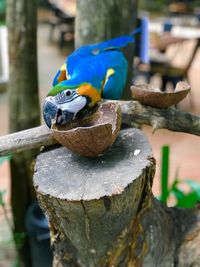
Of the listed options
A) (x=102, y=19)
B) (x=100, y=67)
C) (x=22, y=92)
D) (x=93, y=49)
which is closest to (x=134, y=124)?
(x=100, y=67)

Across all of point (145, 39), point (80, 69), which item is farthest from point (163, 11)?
point (80, 69)

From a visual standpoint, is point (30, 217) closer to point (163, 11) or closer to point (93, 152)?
point (93, 152)

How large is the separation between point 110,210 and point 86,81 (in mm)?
324

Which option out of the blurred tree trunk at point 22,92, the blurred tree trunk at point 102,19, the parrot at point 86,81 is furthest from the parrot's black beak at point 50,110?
the blurred tree trunk at point 22,92

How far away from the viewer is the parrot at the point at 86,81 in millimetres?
851

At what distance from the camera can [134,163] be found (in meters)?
0.78

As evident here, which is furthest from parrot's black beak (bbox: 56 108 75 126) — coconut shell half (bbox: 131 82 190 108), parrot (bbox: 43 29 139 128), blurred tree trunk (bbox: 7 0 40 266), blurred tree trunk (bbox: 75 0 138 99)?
blurred tree trunk (bbox: 7 0 40 266)

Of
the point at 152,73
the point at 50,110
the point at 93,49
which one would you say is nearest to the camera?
the point at 50,110

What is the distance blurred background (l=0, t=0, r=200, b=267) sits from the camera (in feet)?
6.33

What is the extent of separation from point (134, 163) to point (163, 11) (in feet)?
26.4

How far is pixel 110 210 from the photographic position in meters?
0.75

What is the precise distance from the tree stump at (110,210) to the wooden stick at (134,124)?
0.11 ft

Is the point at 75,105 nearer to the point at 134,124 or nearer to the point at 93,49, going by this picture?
the point at 134,124

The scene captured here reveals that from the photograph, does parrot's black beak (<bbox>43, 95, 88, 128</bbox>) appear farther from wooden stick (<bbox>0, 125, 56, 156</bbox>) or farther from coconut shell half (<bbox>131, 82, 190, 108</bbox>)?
coconut shell half (<bbox>131, 82, 190, 108</bbox>)
